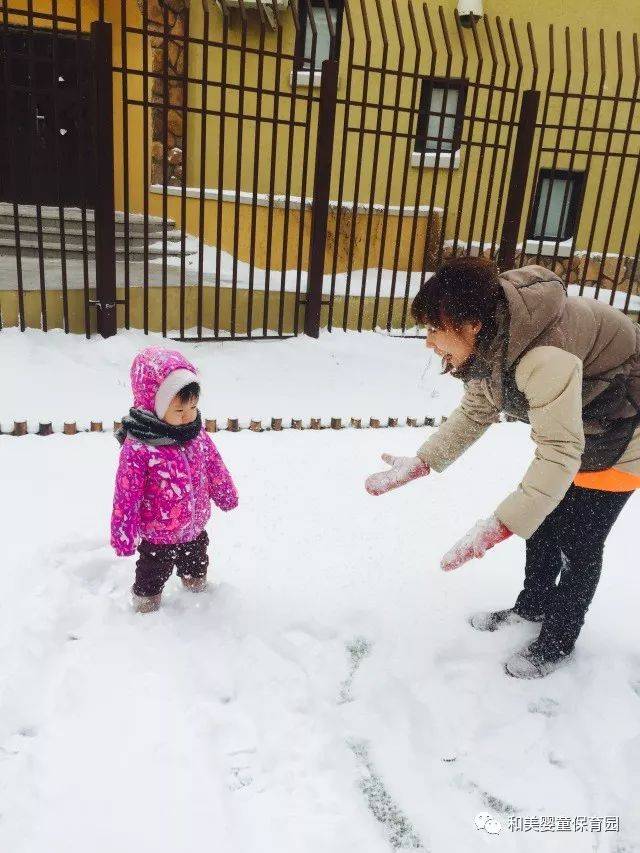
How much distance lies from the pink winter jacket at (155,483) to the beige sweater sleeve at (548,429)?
1050 mm

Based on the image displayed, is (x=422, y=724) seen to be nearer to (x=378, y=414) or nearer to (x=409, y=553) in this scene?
Result: (x=409, y=553)

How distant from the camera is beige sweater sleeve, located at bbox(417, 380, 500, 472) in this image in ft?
6.79

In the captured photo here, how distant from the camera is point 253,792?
1.62 meters

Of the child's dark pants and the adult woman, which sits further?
the child's dark pants

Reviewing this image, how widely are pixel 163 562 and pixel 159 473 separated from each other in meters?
0.35

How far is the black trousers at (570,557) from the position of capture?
1.92 metres

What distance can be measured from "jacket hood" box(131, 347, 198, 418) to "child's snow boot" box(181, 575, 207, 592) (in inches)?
28.0

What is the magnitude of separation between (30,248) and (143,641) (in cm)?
515

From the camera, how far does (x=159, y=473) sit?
2.02m

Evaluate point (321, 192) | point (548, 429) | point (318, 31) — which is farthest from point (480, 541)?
point (318, 31)

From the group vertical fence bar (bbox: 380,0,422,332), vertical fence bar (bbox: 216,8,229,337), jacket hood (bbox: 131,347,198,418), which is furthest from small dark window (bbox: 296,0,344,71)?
jacket hood (bbox: 131,347,198,418)

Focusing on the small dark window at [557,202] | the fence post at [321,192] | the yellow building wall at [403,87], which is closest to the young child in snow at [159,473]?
the fence post at [321,192]

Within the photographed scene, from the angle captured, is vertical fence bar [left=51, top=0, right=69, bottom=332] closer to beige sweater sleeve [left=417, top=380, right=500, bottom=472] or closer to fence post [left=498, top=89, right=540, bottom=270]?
beige sweater sleeve [left=417, top=380, right=500, bottom=472]

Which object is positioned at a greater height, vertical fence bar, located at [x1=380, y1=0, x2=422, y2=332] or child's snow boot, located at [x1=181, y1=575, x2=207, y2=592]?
vertical fence bar, located at [x1=380, y1=0, x2=422, y2=332]
